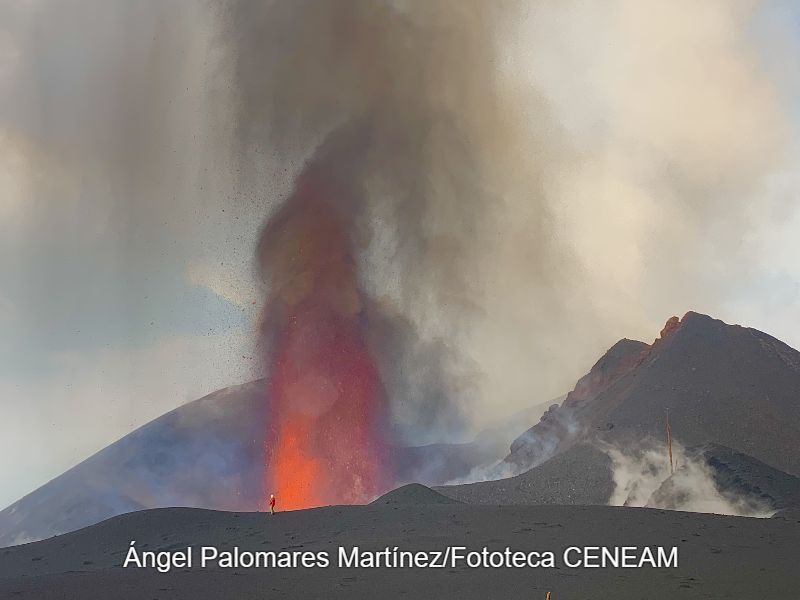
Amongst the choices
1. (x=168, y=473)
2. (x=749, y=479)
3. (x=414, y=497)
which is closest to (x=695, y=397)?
(x=749, y=479)

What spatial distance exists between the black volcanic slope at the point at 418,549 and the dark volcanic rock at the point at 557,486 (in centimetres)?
984

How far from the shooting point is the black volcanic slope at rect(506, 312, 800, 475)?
148 ft

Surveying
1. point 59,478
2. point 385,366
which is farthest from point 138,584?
point 59,478

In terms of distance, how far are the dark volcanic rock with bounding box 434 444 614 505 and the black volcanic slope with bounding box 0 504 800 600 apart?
9841mm

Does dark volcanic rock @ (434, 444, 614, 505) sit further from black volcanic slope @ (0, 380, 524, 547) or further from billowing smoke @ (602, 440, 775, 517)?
black volcanic slope @ (0, 380, 524, 547)

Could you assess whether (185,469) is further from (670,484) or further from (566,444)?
(670,484)

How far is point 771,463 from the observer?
42.5 metres

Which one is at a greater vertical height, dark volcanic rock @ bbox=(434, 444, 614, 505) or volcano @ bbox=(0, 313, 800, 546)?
volcano @ bbox=(0, 313, 800, 546)

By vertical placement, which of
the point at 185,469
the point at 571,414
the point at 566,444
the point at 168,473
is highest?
the point at 571,414

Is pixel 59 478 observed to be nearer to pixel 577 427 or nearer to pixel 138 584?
pixel 577 427

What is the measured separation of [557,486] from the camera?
131ft

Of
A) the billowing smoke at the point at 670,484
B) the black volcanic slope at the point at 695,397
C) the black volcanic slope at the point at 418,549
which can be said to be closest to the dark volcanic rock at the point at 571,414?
the black volcanic slope at the point at 695,397

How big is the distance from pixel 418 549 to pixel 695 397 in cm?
3136

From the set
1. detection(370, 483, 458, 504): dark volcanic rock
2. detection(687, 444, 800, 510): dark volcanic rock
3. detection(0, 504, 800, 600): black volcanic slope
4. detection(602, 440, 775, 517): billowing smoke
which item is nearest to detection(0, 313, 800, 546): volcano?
detection(687, 444, 800, 510): dark volcanic rock
